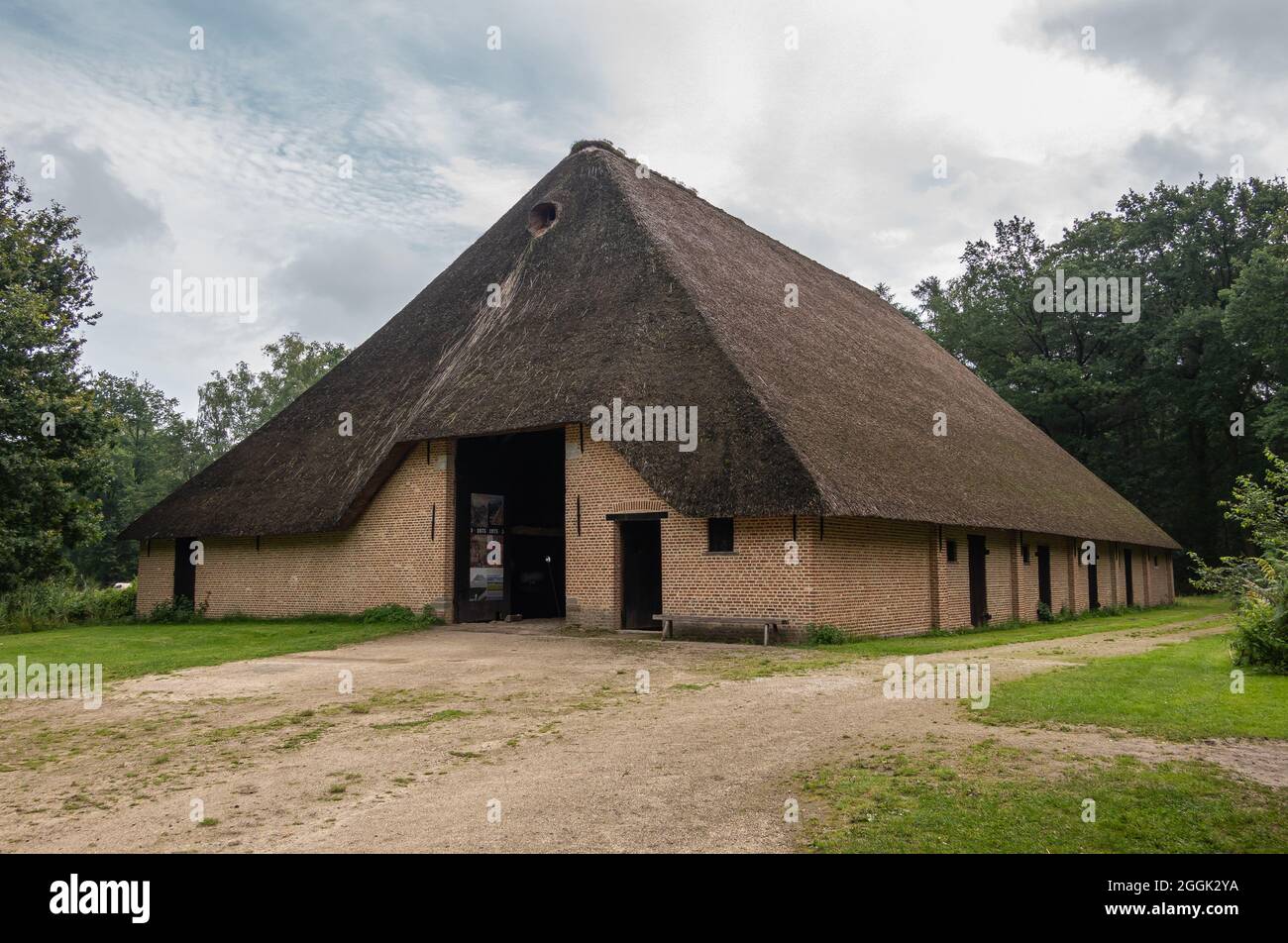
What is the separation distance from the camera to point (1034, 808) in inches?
221

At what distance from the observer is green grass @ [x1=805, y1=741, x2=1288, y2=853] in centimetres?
501

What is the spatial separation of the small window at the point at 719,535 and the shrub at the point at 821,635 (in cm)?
203

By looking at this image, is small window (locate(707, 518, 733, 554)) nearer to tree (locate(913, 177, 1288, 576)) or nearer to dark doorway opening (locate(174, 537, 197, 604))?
dark doorway opening (locate(174, 537, 197, 604))

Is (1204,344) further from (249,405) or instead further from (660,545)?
(249,405)

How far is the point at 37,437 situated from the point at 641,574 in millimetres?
16322

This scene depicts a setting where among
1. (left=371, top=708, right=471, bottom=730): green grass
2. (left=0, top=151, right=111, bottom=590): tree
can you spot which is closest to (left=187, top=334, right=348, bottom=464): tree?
(left=0, top=151, right=111, bottom=590): tree

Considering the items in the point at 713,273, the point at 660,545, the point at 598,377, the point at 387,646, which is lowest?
the point at 387,646

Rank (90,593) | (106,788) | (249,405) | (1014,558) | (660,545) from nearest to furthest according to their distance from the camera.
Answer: (106,788) < (660,545) < (1014,558) < (90,593) < (249,405)

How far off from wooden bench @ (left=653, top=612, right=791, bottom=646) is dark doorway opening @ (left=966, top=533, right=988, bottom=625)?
7617mm

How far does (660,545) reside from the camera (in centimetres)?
1792

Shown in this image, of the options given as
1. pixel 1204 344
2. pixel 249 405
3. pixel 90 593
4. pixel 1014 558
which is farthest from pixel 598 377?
pixel 249 405

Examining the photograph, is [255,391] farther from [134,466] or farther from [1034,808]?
[1034,808]

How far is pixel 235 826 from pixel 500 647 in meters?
10.2

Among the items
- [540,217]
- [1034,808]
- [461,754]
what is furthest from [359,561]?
[1034,808]
